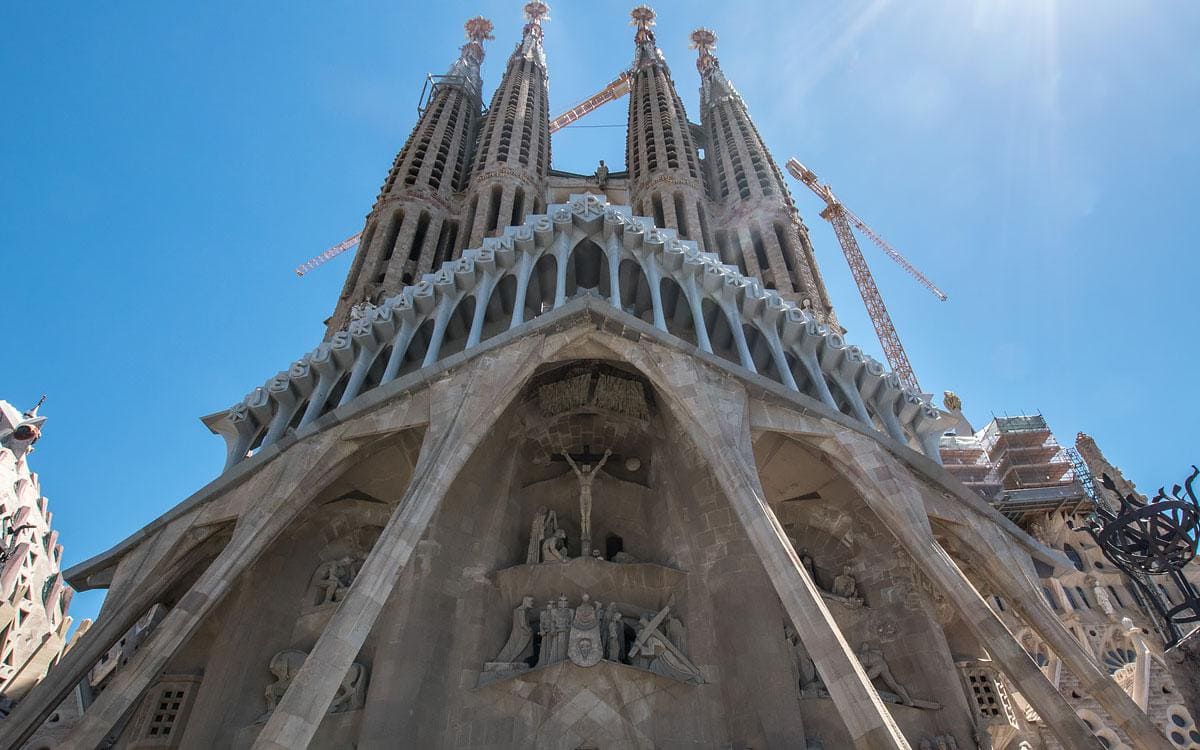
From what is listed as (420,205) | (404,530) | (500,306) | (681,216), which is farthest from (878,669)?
(420,205)

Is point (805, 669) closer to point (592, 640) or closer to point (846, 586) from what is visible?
point (846, 586)

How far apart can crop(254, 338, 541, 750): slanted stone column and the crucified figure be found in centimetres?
275

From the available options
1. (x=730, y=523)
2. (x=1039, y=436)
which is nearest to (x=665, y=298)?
(x=730, y=523)

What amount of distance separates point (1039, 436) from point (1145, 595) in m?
7.15

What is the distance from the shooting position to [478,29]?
142 feet

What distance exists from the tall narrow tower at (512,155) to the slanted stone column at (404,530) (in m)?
11.7

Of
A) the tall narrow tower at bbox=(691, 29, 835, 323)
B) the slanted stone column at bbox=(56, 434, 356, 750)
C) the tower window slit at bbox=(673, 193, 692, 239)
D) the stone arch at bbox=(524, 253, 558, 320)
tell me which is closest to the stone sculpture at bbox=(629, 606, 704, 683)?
the slanted stone column at bbox=(56, 434, 356, 750)

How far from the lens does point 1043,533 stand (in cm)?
2416

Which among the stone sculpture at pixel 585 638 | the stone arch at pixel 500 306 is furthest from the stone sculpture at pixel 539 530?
the stone arch at pixel 500 306

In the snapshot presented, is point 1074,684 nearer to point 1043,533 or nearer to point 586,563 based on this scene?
point 1043,533

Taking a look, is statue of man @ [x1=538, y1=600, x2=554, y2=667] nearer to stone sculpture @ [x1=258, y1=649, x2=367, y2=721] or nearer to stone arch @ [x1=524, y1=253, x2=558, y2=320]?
stone sculpture @ [x1=258, y1=649, x2=367, y2=721]

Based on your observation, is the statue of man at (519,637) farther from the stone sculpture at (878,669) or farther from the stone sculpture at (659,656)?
the stone sculpture at (878,669)

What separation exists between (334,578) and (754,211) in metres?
18.6

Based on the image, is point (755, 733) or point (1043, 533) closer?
point (755, 733)
